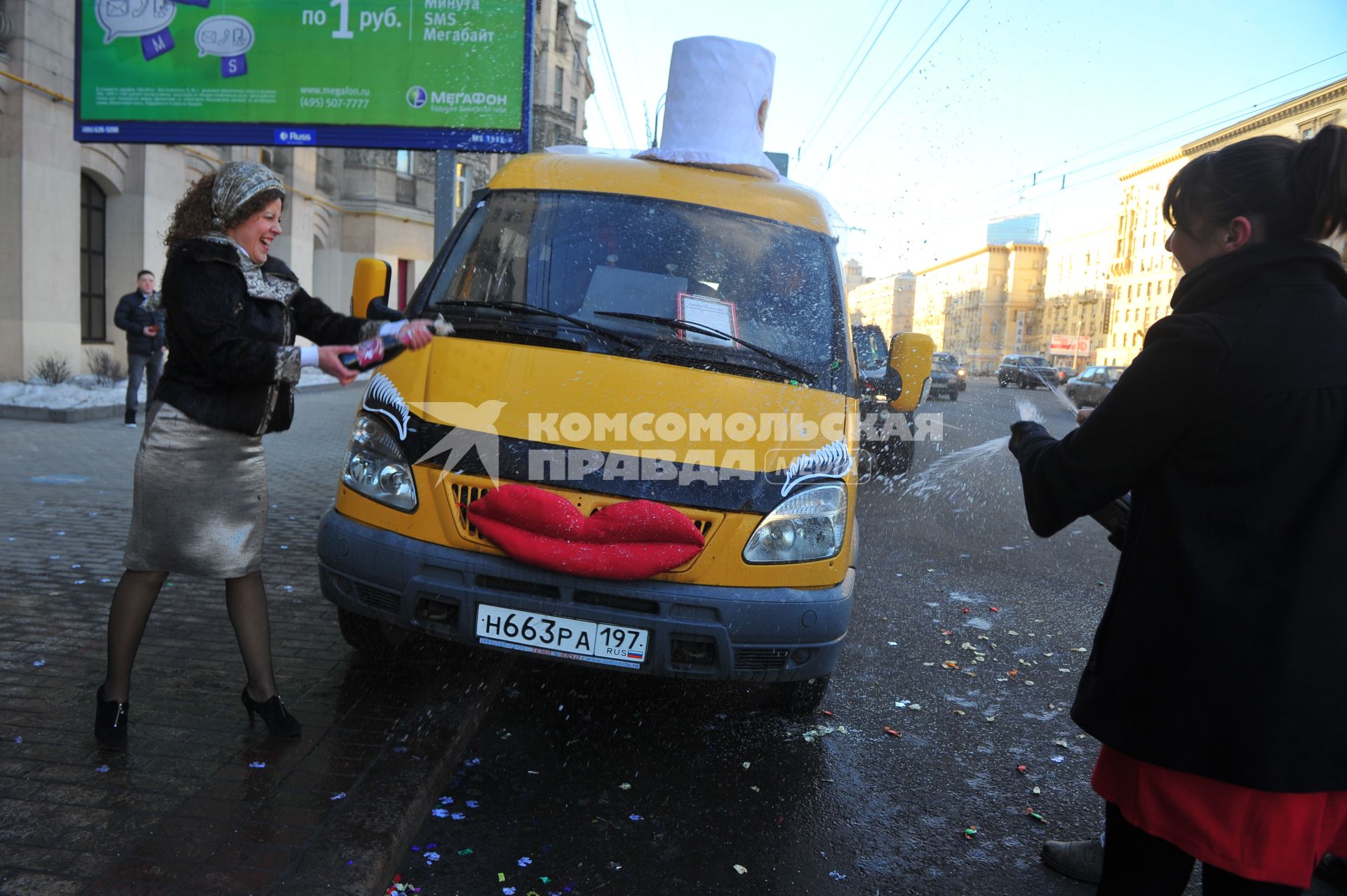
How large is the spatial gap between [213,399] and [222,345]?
0.21 meters

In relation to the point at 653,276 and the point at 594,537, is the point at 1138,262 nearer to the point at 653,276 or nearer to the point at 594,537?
the point at 653,276

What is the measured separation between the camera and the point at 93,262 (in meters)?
16.5

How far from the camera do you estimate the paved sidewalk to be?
2.39m

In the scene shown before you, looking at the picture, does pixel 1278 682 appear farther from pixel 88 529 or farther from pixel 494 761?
pixel 88 529

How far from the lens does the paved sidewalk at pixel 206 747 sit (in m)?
2.39

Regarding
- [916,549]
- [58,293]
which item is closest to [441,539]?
[916,549]

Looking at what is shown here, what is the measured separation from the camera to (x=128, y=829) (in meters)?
2.51

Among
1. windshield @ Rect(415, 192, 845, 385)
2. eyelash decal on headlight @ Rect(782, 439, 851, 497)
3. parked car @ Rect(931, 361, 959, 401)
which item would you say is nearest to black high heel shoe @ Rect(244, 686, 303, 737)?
windshield @ Rect(415, 192, 845, 385)

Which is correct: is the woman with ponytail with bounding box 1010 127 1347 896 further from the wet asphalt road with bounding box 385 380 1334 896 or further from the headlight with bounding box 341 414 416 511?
the headlight with bounding box 341 414 416 511

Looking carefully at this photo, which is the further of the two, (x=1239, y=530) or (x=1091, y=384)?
(x=1091, y=384)

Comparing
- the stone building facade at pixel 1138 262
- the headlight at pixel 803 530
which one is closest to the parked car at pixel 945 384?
the headlight at pixel 803 530

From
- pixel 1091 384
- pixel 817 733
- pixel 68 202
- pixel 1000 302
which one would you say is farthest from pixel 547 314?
pixel 1000 302

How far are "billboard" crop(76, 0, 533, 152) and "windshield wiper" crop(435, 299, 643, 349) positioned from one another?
7595mm

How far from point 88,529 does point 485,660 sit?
11.5 ft
